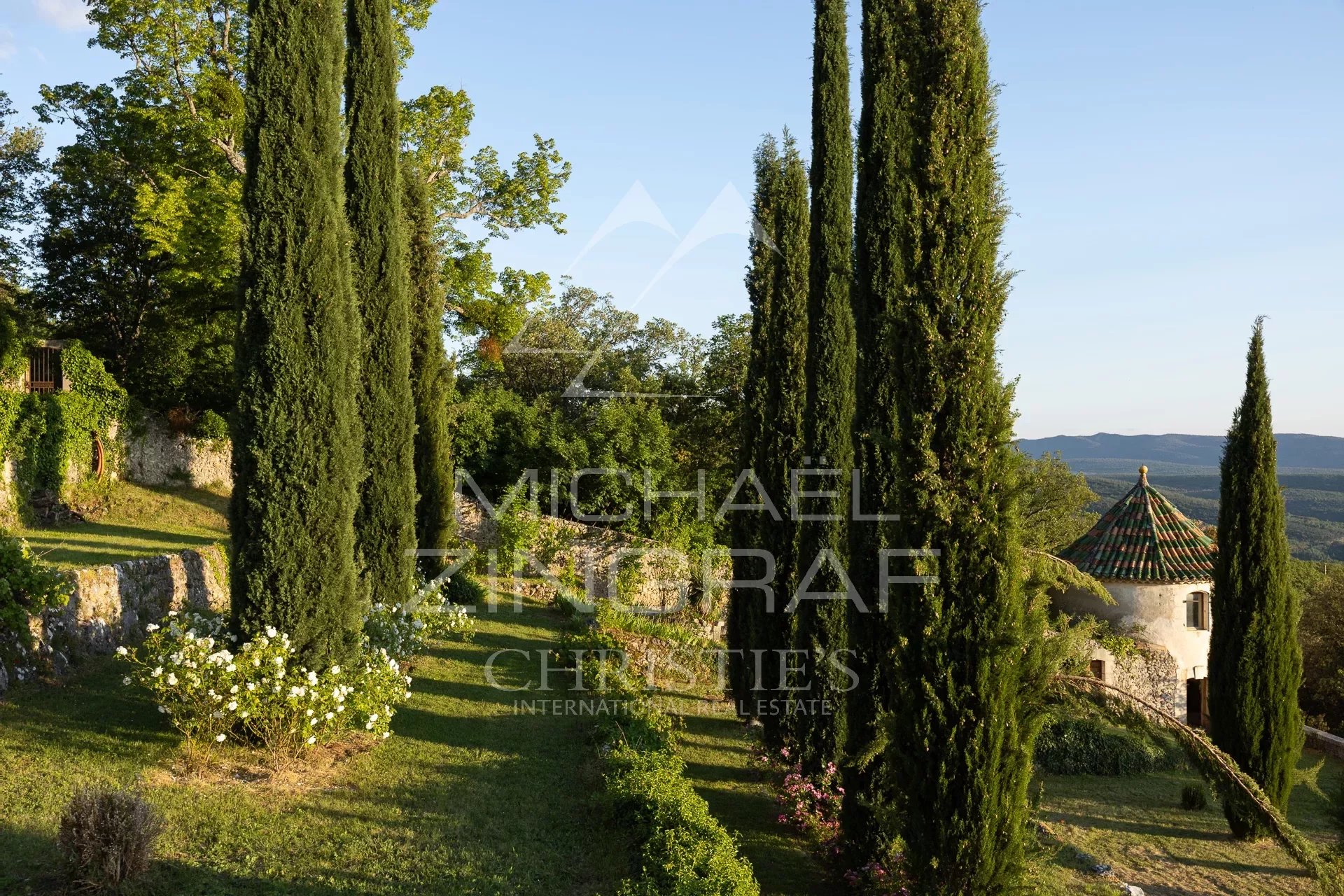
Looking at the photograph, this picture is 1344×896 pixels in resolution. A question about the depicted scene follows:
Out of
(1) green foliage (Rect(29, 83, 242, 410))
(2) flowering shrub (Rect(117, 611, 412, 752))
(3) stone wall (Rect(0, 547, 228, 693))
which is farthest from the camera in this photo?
(1) green foliage (Rect(29, 83, 242, 410))

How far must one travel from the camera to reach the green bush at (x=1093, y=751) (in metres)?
11.8

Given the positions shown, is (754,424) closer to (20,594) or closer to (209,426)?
(20,594)

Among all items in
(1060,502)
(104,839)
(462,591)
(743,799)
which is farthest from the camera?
(1060,502)

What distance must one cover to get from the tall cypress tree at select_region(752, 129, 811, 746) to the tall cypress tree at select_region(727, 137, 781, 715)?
A: 14 centimetres

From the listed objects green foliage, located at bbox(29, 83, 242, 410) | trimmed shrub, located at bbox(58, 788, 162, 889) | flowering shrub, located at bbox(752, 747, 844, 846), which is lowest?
flowering shrub, located at bbox(752, 747, 844, 846)

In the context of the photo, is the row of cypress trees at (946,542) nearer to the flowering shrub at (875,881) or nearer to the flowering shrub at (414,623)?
the flowering shrub at (875,881)

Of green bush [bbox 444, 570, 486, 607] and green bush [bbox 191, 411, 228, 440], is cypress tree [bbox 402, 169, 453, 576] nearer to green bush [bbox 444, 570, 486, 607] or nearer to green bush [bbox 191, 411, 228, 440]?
green bush [bbox 444, 570, 486, 607]

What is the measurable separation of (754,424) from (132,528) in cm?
1170

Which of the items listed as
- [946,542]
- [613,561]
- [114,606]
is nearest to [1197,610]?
[613,561]

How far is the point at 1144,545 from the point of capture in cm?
1423

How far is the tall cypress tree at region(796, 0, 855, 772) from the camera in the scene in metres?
8.20

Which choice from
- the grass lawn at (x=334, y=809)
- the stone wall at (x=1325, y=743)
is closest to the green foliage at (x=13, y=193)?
the grass lawn at (x=334, y=809)

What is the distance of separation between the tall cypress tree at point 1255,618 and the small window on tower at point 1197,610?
15.8ft

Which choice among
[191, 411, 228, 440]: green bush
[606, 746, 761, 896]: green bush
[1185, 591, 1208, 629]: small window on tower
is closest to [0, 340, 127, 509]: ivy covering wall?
[191, 411, 228, 440]: green bush
